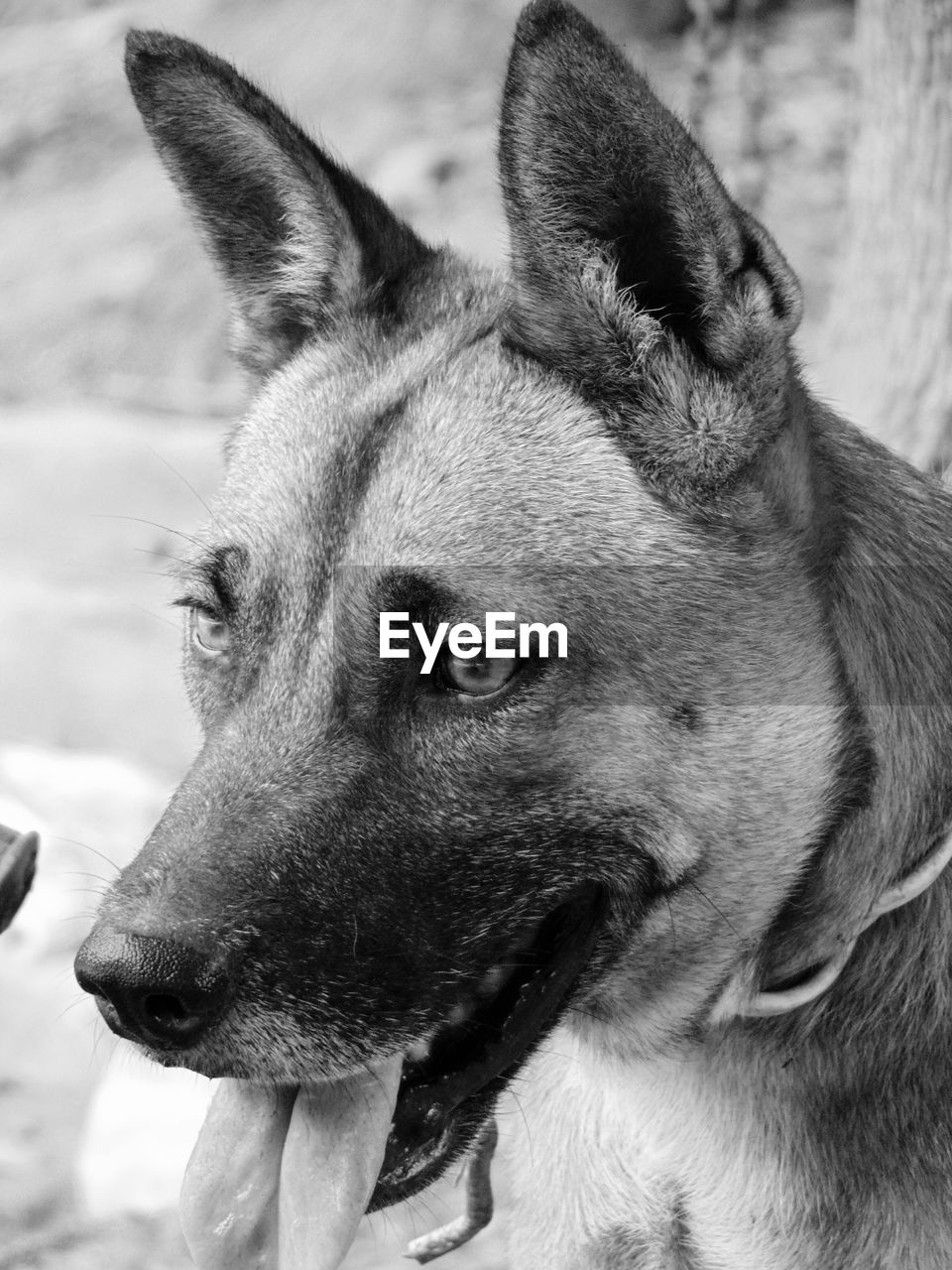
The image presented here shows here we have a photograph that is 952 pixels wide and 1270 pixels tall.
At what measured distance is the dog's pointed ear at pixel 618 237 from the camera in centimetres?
220

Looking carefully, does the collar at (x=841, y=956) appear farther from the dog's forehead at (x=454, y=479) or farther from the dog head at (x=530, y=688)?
the dog's forehead at (x=454, y=479)

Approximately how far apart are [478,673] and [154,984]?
65 cm

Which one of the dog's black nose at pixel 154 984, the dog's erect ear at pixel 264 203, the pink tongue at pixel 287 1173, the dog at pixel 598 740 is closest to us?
the dog's black nose at pixel 154 984

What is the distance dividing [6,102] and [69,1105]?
7.97m

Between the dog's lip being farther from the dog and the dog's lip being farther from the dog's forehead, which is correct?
the dog's forehead

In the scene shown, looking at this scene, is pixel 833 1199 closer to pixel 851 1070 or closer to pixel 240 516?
pixel 851 1070

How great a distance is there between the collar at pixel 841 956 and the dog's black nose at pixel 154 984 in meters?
Answer: 0.89

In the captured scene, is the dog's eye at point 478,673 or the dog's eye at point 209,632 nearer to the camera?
the dog's eye at point 478,673

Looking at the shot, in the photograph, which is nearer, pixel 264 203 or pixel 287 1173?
pixel 287 1173

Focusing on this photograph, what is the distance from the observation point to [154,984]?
217cm

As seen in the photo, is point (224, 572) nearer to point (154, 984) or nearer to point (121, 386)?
point (154, 984)

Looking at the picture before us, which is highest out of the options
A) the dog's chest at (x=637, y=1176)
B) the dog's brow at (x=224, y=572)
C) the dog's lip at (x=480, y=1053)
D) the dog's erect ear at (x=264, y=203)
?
the dog's erect ear at (x=264, y=203)

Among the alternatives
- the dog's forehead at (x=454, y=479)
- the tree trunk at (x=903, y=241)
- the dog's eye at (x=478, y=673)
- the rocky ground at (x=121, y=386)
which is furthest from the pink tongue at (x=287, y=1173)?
the tree trunk at (x=903, y=241)

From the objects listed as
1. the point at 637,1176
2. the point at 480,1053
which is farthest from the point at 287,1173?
the point at 637,1176
